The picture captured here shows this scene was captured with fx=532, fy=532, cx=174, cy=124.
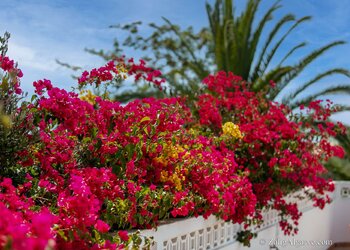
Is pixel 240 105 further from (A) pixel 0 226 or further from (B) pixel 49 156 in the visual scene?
(A) pixel 0 226

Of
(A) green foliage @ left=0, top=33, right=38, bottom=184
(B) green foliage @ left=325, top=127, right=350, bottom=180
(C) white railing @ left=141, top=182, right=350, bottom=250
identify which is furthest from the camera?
(B) green foliage @ left=325, top=127, right=350, bottom=180

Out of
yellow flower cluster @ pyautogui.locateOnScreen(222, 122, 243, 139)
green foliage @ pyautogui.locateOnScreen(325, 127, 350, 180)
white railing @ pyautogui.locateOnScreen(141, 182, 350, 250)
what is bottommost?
white railing @ pyautogui.locateOnScreen(141, 182, 350, 250)

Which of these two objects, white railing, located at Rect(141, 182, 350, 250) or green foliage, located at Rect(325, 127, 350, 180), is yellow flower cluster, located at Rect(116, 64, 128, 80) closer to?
white railing, located at Rect(141, 182, 350, 250)

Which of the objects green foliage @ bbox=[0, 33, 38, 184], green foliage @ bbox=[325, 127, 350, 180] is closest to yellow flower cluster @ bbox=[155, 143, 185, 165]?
green foliage @ bbox=[0, 33, 38, 184]

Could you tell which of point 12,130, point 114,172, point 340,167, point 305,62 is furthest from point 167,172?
point 340,167

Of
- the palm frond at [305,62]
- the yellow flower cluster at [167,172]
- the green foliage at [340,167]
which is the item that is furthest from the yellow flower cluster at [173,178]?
the green foliage at [340,167]

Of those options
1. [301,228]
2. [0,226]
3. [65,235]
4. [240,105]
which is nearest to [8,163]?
[65,235]

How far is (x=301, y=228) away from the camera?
8.07 m

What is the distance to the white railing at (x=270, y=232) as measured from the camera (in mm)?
4098

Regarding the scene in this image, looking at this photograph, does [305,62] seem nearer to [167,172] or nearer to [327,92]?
[327,92]

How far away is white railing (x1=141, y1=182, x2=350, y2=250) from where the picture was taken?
4098 millimetres

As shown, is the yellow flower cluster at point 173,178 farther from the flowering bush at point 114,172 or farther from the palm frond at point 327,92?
the palm frond at point 327,92

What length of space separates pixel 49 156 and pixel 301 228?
532 centimetres

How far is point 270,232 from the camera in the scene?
6.73 m
